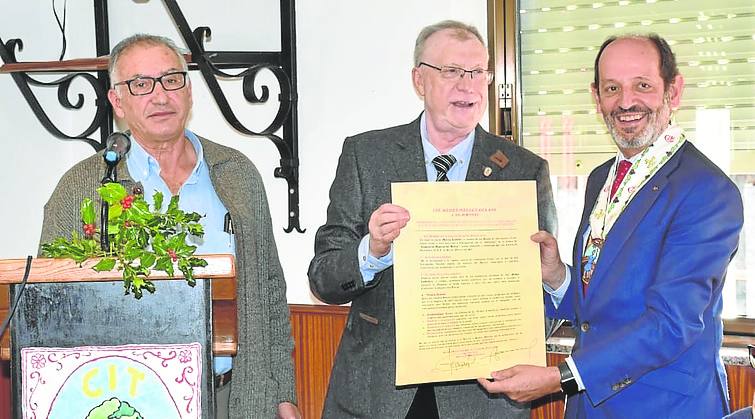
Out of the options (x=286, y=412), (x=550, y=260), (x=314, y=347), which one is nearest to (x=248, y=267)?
(x=286, y=412)

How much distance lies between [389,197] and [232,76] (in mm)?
974

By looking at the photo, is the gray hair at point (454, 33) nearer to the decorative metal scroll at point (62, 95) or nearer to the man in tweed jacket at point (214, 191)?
the man in tweed jacket at point (214, 191)

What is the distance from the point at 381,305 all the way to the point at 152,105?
2.41ft

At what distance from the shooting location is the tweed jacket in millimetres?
2061

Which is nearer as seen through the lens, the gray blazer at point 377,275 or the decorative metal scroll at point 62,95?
the gray blazer at point 377,275

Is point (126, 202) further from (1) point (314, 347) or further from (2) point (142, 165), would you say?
(1) point (314, 347)

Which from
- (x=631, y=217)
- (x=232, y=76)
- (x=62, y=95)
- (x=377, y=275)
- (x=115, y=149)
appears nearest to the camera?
(x=115, y=149)

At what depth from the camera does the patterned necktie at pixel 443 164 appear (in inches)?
88.4

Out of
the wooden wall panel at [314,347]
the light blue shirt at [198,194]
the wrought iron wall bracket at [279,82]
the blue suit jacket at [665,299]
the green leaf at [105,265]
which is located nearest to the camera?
the green leaf at [105,265]

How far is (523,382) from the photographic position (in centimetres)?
204

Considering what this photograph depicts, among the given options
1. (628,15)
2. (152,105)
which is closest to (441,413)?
(152,105)

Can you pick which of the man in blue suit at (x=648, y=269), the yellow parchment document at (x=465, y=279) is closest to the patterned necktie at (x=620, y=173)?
the man in blue suit at (x=648, y=269)

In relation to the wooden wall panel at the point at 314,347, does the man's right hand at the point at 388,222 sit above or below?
above

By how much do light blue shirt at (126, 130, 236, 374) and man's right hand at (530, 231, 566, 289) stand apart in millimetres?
732
